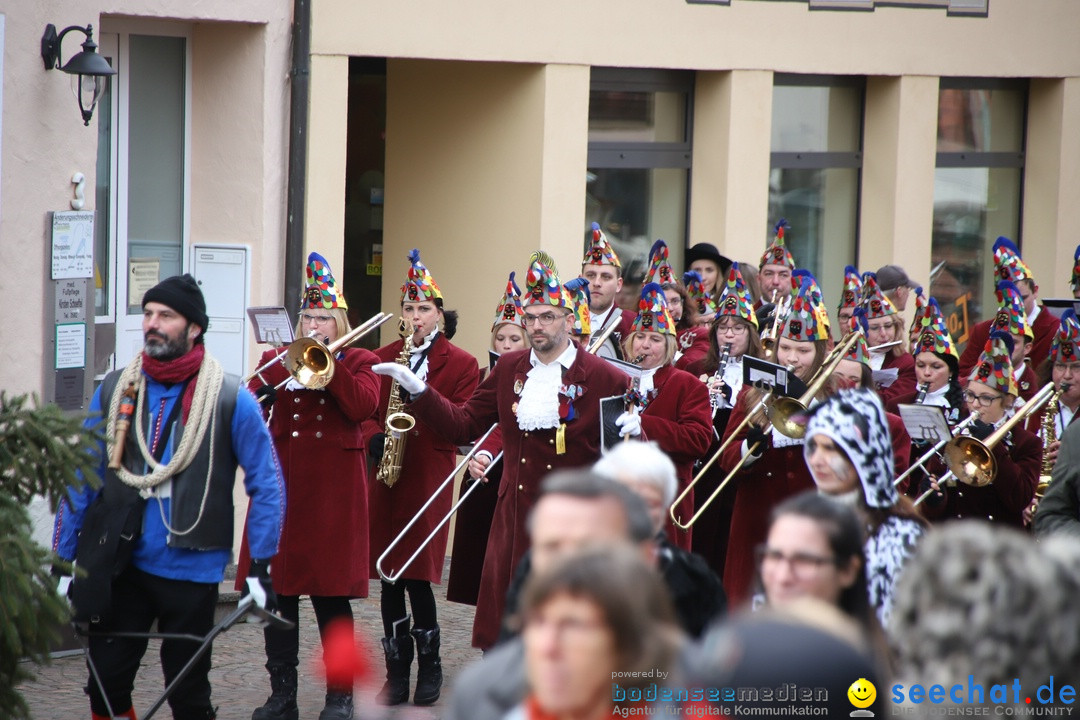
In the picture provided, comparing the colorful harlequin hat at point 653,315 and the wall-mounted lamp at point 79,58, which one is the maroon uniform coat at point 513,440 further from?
the wall-mounted lamp at point 79,58

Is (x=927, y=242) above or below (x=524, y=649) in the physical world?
above

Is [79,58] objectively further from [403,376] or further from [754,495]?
[754,495]

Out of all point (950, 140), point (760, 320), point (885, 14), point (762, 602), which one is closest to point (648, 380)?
point (760, 320)

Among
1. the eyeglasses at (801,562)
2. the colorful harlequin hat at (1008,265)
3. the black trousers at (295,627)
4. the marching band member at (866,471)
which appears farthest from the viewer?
the colorful harlequin hat at (1008,265)

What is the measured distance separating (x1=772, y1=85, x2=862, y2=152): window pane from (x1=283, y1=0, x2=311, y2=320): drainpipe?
4304 millimetres

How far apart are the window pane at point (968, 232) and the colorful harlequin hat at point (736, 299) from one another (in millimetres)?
4167

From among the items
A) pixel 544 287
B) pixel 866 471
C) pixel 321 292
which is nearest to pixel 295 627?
pixel 321 292

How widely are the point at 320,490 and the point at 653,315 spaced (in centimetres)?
194

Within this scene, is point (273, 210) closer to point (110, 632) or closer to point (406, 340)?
point (406, 340)

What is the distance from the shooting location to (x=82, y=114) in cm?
827

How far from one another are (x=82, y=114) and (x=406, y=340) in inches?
80.7

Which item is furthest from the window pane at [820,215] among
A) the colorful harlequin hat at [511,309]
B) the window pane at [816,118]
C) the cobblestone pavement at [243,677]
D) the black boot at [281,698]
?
the black boot at [281,698]

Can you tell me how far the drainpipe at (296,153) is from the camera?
9555 mm

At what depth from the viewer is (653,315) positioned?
8.17 meters
